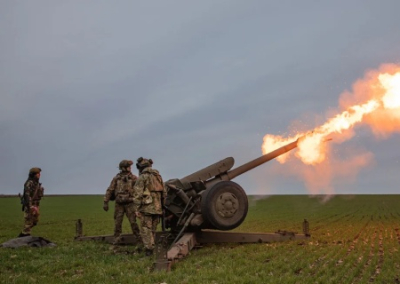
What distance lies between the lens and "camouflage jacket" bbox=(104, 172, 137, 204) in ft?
46.4

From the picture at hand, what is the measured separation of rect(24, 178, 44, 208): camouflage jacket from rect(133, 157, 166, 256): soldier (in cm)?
476

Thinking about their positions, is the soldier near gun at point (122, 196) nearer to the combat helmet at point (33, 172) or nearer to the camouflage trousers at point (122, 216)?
the camouflage trousers at point (122, 216)

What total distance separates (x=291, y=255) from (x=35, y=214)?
8767 millimetres

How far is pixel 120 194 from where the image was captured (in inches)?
558

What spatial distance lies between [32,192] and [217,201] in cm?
660

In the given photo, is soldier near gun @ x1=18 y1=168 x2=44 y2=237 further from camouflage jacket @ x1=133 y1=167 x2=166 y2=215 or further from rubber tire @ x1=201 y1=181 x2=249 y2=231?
rubber tire @ x1=201 y1=181 x2=249 y2=231

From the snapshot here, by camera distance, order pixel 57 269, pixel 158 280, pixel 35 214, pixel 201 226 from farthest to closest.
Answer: pixel 35 214 < pixel 201 226 < pixel 57 269 < pixel 158 280

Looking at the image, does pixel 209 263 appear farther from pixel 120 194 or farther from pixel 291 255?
pixel 120 194

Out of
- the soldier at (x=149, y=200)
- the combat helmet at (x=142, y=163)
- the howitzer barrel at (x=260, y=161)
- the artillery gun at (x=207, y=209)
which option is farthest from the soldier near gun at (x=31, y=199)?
the howitzer barrel at (x=260, y=161)

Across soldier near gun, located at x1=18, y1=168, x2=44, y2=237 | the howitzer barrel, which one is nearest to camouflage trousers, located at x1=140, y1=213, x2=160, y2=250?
the howitzer barrel

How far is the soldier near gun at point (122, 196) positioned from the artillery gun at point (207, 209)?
53 centimetres

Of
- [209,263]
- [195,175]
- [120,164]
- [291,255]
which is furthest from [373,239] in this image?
[120,164]

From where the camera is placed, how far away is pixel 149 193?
12555 mm

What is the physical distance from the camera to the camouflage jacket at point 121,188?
1414cm
